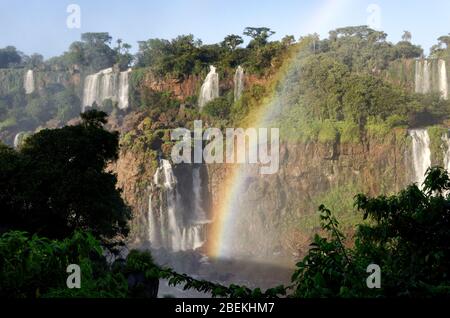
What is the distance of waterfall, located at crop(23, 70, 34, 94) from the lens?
6375cm

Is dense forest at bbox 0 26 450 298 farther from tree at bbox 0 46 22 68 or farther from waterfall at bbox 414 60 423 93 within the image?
waterfall at bbox 414 60 423 93

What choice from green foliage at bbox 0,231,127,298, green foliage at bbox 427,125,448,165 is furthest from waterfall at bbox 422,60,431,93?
green foliage at bbox 0,231,127,298

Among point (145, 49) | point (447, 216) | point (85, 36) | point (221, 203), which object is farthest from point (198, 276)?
point (85, 36)

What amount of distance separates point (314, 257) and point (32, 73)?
212 feet

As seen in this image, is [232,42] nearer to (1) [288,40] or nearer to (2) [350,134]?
(1) [288,40]

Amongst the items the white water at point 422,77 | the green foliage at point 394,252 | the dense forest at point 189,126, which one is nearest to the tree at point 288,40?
the dense forest at point 189,126

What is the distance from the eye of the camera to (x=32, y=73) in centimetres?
6375

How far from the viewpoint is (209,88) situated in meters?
46.8

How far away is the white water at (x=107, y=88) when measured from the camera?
54344 mm

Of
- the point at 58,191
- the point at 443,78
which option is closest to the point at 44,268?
the point at 58,191

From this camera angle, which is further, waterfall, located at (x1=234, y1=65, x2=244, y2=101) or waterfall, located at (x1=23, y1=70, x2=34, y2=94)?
waterfall, located at (x1=23, y1=70, x2=34, y2=94)

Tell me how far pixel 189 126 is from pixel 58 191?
28243 millimetres

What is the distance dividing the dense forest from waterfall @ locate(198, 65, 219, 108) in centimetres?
74
